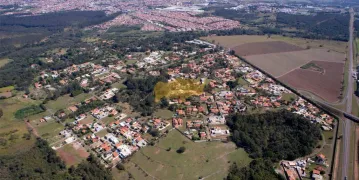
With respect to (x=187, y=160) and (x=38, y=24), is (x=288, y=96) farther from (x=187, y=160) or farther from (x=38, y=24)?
(x=38, y=24)

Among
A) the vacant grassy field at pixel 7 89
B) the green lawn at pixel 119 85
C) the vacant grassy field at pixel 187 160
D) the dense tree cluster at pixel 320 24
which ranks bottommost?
the vacant grassy field at pixel 187 160

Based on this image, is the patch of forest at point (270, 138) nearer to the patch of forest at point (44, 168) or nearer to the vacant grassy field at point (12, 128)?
the patch of forest at point (44, 168)

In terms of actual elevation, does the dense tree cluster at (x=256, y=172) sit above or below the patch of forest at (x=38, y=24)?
below

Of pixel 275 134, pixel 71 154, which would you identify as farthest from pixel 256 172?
pixel 71 154

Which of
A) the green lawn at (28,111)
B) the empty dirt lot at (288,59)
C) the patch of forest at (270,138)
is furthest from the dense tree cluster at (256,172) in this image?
the green lawn at (28,111)

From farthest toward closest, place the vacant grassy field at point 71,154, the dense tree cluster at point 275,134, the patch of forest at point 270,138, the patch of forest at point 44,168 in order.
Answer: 1. the vacant grassy field at point 71,154
2. the dense tree cluster at point 275,134
3. the patch of forest at point 270,138
4. the patch of forest at point 44,168

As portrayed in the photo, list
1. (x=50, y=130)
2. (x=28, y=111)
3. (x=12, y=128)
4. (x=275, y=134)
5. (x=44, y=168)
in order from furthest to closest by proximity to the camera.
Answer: (x=28, y=111), (x=12, y=128), (x=50, y=130), (x=275, y=134), (x=44, y=168)

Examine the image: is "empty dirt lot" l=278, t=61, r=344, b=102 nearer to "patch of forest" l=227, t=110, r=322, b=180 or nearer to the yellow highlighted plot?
"patch of forest" l=227, t=110, r=322, b=180
